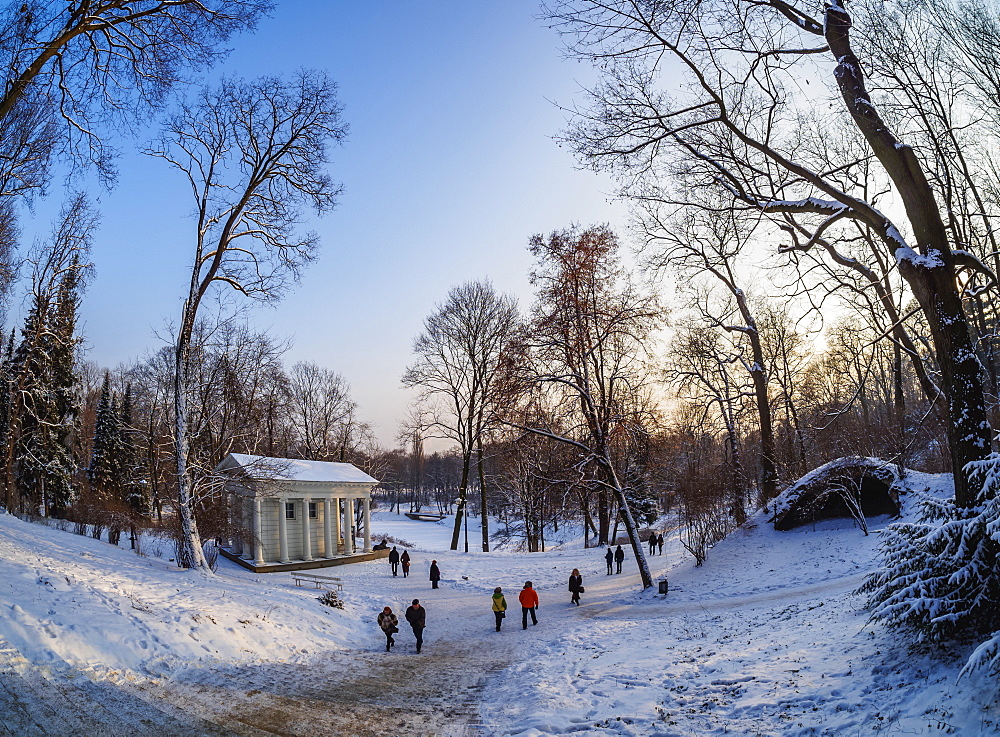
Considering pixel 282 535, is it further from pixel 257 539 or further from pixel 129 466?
pixel 129 466

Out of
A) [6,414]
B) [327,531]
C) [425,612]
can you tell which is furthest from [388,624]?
[6,414]

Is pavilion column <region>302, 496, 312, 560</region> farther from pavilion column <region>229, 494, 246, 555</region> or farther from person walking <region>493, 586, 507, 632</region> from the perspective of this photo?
person walking <region>493, 586, 507, 632</region>

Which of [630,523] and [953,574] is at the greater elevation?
[953,574]

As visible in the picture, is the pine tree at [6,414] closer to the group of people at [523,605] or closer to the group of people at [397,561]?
the group of people at [397,561]

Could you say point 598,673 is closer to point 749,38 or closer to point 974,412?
point 974,412

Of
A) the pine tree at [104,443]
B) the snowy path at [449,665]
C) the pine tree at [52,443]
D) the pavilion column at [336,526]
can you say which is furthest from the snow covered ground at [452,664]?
the pine tree at [104,443]

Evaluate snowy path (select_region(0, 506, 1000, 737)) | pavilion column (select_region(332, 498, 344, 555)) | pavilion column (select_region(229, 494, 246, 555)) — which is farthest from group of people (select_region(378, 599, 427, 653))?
pavilion column (select_region(332, 498, 344, 555))

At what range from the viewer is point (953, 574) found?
19.2ft

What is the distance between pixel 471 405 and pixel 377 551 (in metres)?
9.86

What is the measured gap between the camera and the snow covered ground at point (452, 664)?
20.2 ft

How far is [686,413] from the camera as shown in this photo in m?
26.2

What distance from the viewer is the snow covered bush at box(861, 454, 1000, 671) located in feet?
18.9

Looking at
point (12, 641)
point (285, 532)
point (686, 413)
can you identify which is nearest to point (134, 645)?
point (12, 641)

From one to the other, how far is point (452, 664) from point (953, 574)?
825 cm
